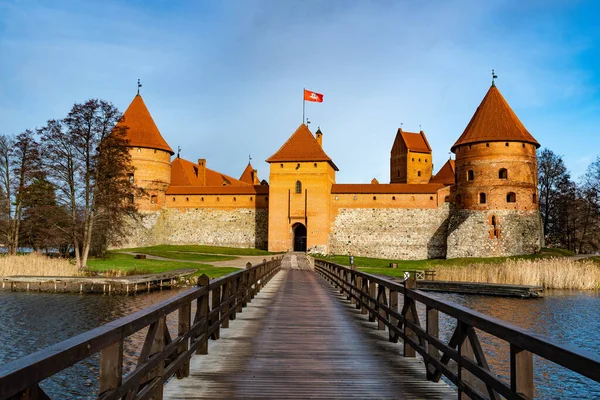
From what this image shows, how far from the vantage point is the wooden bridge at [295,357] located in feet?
7.55

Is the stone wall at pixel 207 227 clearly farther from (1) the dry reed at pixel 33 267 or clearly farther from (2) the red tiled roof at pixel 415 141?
(2) the red tiled roof at pixel 415 141

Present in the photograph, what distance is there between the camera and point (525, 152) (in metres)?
33.3

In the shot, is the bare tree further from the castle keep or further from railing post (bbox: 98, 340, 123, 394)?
railing post (bbox: 98, 340, 123, 394)

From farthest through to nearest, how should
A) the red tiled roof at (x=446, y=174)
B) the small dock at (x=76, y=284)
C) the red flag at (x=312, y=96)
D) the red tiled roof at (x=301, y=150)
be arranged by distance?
the red tiled roof at (x=446, y=174) → the red flag at (x=312, y=96) → the red tiled roof at (x=301, y=150) → the small dock at (x=76, y=284)

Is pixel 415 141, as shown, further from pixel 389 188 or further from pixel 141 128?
pixel 141 128

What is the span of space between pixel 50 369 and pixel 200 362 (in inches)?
128

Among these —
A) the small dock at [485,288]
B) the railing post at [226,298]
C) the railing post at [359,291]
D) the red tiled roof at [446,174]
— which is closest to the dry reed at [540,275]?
the small dock at [485,288]

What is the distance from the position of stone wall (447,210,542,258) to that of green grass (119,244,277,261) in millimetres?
13653

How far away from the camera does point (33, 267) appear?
21219 mm

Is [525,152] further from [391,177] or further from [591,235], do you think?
[391,177]

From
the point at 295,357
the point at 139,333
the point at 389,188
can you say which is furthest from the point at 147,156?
the point at 295,357

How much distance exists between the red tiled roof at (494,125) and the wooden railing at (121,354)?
3139 centimetres

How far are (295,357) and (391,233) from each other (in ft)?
104

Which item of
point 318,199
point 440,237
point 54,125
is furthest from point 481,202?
point 54,125
